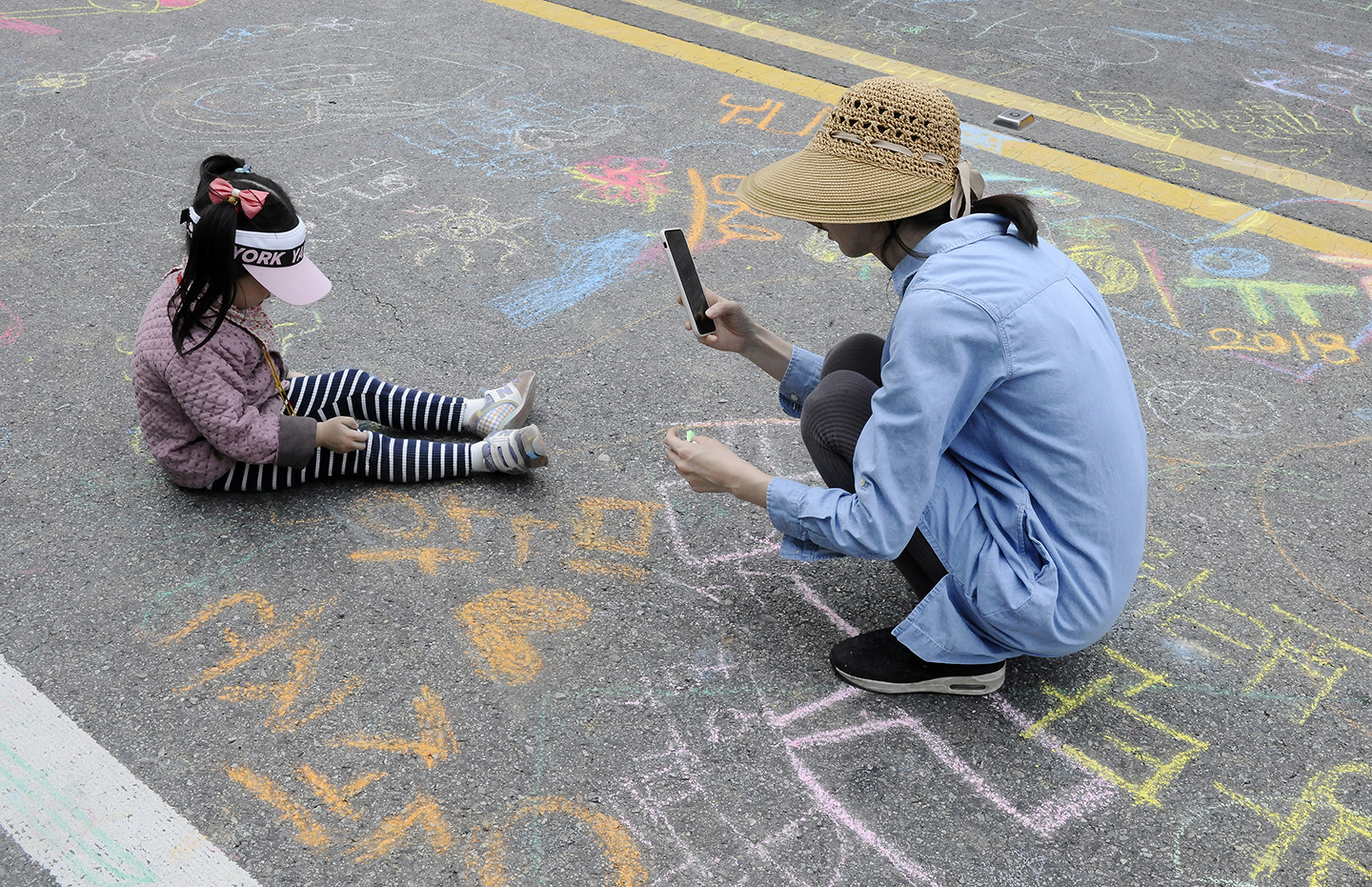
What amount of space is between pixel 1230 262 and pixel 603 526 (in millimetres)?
2562

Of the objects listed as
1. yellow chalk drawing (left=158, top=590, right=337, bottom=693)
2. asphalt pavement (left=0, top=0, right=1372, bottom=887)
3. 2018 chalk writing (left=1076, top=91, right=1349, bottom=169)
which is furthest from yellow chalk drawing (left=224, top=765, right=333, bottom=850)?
2018 chalk writing (left=1076, top=91, right=1349, bottom=169)

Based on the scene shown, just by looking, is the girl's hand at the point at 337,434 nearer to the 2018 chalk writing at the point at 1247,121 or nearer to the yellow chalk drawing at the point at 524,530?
the yellow chalk drawing at the point at 524,530

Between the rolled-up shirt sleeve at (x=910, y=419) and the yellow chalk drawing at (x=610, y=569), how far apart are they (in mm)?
597

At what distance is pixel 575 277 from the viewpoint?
11.4ft

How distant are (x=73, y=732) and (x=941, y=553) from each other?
159 cm

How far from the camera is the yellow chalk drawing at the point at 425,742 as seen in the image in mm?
1889

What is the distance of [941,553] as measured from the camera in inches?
73.2

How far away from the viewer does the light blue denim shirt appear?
1.68m

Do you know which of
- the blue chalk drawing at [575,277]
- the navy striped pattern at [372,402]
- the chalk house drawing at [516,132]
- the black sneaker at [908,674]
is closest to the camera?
the black sneaker at [908,674]

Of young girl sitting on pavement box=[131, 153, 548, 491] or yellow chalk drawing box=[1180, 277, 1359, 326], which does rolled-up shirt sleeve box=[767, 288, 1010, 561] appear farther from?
yellow chalk drawing box=[1180, 277, 1359, 326]

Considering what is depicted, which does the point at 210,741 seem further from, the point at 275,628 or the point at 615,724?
the point at 615,724

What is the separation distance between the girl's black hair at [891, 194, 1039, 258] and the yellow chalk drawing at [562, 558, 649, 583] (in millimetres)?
927

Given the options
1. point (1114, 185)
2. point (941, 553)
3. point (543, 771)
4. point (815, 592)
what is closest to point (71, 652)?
point (543, 771)

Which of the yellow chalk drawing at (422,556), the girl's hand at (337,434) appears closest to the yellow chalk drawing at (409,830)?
the yellow chalk drawing at (422,556)
